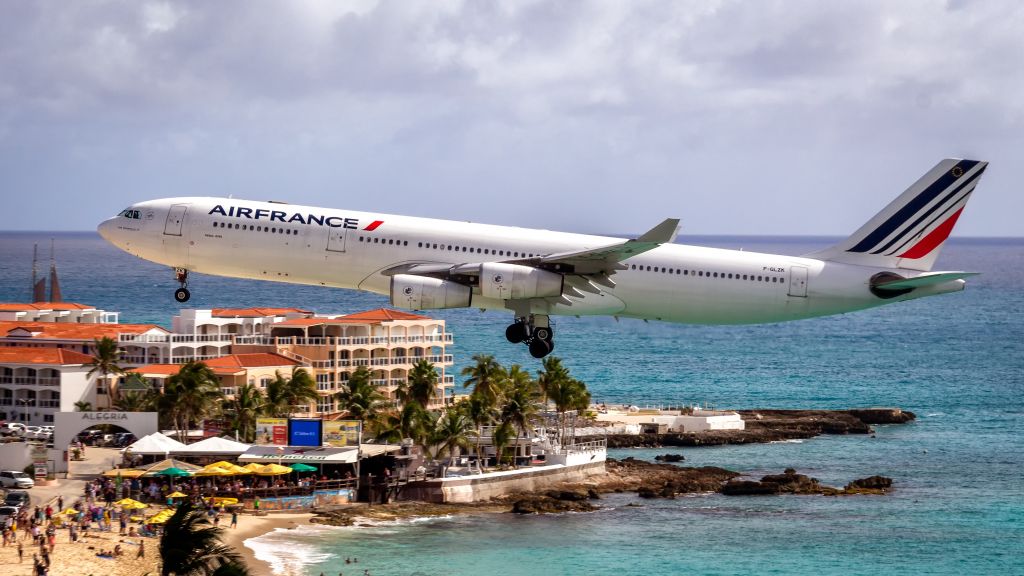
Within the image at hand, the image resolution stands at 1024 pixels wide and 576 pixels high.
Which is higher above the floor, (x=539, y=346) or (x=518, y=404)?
(x=539, y=346)

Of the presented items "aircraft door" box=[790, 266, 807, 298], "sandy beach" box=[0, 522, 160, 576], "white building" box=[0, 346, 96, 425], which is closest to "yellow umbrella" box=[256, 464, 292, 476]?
"sandy beach" box=[0, 522, 160, 576]

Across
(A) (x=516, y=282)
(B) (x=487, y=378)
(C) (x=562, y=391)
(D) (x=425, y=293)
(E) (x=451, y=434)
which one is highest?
(A) (x=516, y=282)

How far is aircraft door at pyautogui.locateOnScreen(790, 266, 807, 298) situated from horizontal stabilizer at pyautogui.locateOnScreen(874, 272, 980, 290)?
10.2ft

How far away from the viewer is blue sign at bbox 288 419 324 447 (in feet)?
307

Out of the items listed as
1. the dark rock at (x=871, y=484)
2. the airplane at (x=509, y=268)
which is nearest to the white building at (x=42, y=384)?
the airplane at (x=509, y=268)

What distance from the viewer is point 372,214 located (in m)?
56.1

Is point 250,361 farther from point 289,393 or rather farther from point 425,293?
point 425,293

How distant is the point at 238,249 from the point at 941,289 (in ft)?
93.3

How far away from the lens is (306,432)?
3693 inches

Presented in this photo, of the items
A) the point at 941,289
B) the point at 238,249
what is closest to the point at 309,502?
the point at 238,249

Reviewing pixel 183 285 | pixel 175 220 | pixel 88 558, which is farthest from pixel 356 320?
pixel 175 220

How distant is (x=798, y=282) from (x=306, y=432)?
1806 inches

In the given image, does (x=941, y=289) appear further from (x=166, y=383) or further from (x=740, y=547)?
(x=166, y=383)

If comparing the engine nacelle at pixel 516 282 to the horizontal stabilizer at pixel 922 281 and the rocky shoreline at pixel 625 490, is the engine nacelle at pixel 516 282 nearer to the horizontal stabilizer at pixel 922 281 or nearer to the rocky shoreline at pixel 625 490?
the horizontal stabilizer at pixel 922 281
